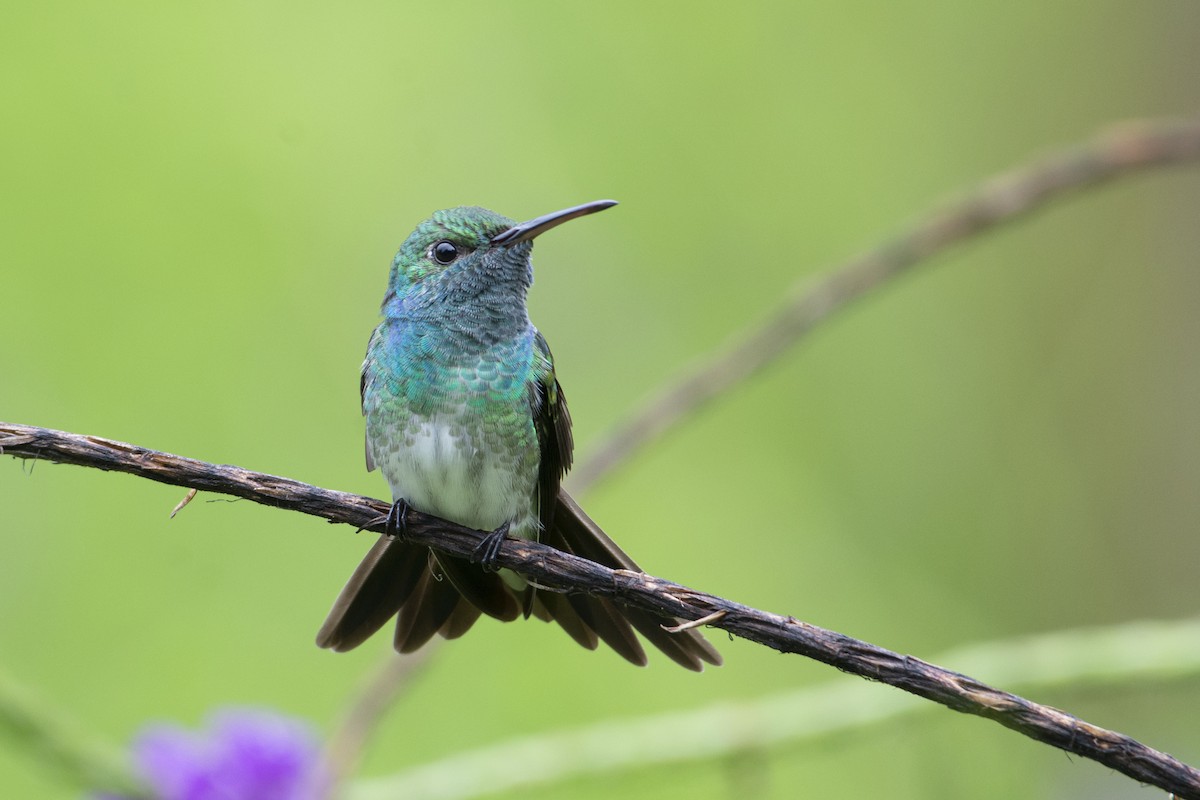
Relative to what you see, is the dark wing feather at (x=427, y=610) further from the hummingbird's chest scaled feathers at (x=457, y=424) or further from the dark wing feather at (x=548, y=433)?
the dark wing feather at (x=548, y=433)

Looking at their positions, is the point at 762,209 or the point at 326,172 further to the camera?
the point at 762,209

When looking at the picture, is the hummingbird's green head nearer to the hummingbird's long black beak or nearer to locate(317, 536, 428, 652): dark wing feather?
the hummingbird's long black beak

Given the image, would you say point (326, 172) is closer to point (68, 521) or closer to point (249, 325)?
point (249, 325)

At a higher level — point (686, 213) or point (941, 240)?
point (686, 213)

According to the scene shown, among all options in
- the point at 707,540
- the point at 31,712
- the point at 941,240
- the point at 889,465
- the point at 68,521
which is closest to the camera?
the point at 31,712

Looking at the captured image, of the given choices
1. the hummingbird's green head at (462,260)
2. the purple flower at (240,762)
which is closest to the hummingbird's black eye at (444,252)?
the hummingbird's green head at (462,260)

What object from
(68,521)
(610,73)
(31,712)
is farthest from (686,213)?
(31,712)
